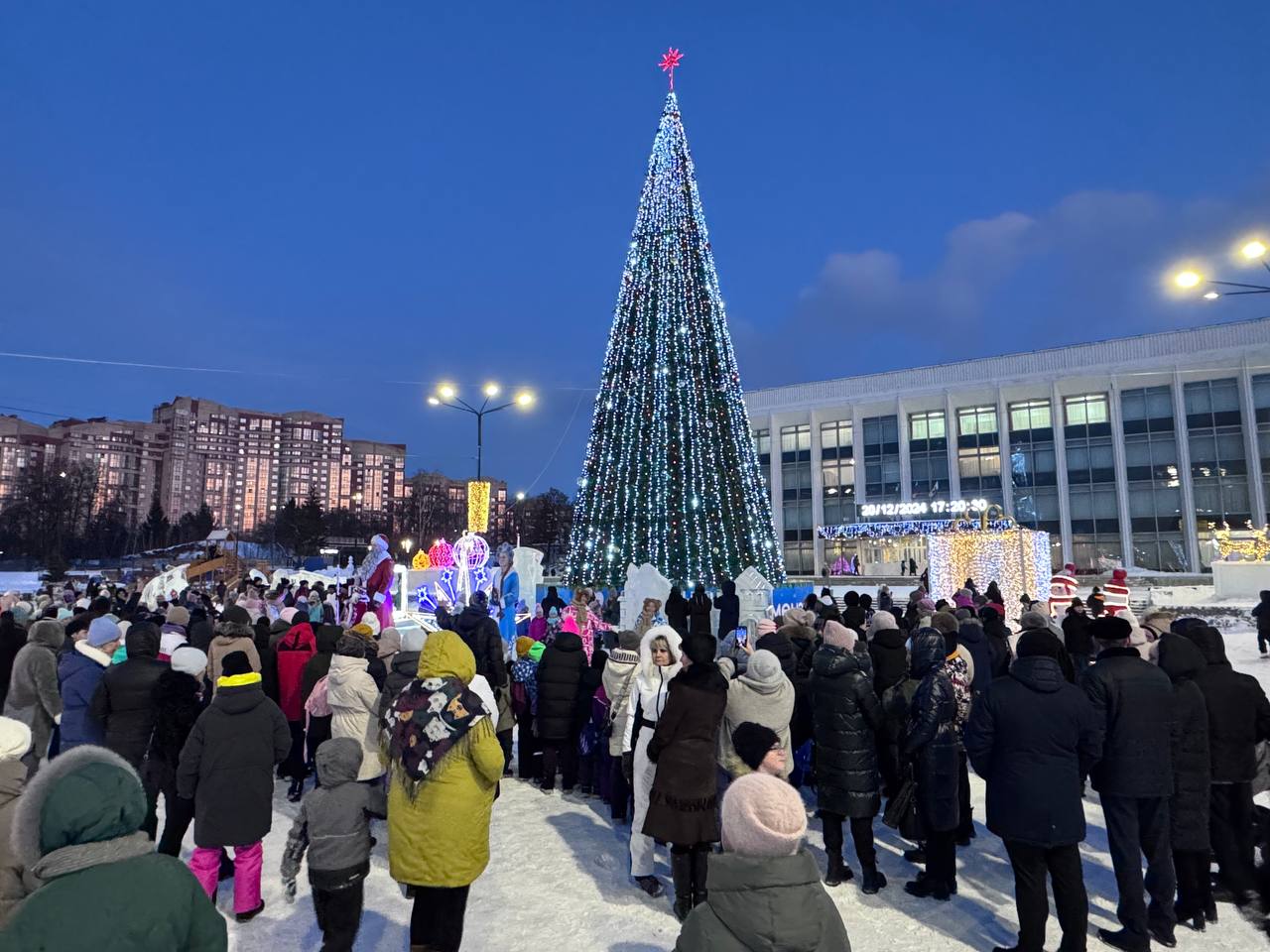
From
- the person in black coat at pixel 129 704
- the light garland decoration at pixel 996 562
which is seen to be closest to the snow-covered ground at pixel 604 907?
the person in black coat at pixel 129 704

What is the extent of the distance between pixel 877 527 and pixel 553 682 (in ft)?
145

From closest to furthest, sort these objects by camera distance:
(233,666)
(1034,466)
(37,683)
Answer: (233,666), (37,683), (1034,466)

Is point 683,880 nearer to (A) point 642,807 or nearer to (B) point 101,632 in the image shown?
(A) point 642,807

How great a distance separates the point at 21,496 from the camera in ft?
207

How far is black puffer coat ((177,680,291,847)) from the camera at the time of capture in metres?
4.48

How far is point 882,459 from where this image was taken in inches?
2088

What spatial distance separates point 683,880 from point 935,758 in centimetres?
184

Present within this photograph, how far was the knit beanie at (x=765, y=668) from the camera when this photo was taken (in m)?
5.07

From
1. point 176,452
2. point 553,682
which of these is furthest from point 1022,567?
point 176,452

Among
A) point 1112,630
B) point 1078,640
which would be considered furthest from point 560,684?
point 1078,640

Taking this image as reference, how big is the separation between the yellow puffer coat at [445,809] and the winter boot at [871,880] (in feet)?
9.74

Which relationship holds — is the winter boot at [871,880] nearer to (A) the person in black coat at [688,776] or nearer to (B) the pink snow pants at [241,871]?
(A) the person in black coat at [688,776]

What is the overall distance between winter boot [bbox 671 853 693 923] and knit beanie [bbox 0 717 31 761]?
3508mm

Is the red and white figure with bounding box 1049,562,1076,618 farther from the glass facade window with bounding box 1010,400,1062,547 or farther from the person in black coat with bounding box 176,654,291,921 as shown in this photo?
the glass facade window with bounding box 1010,400,1062,547
